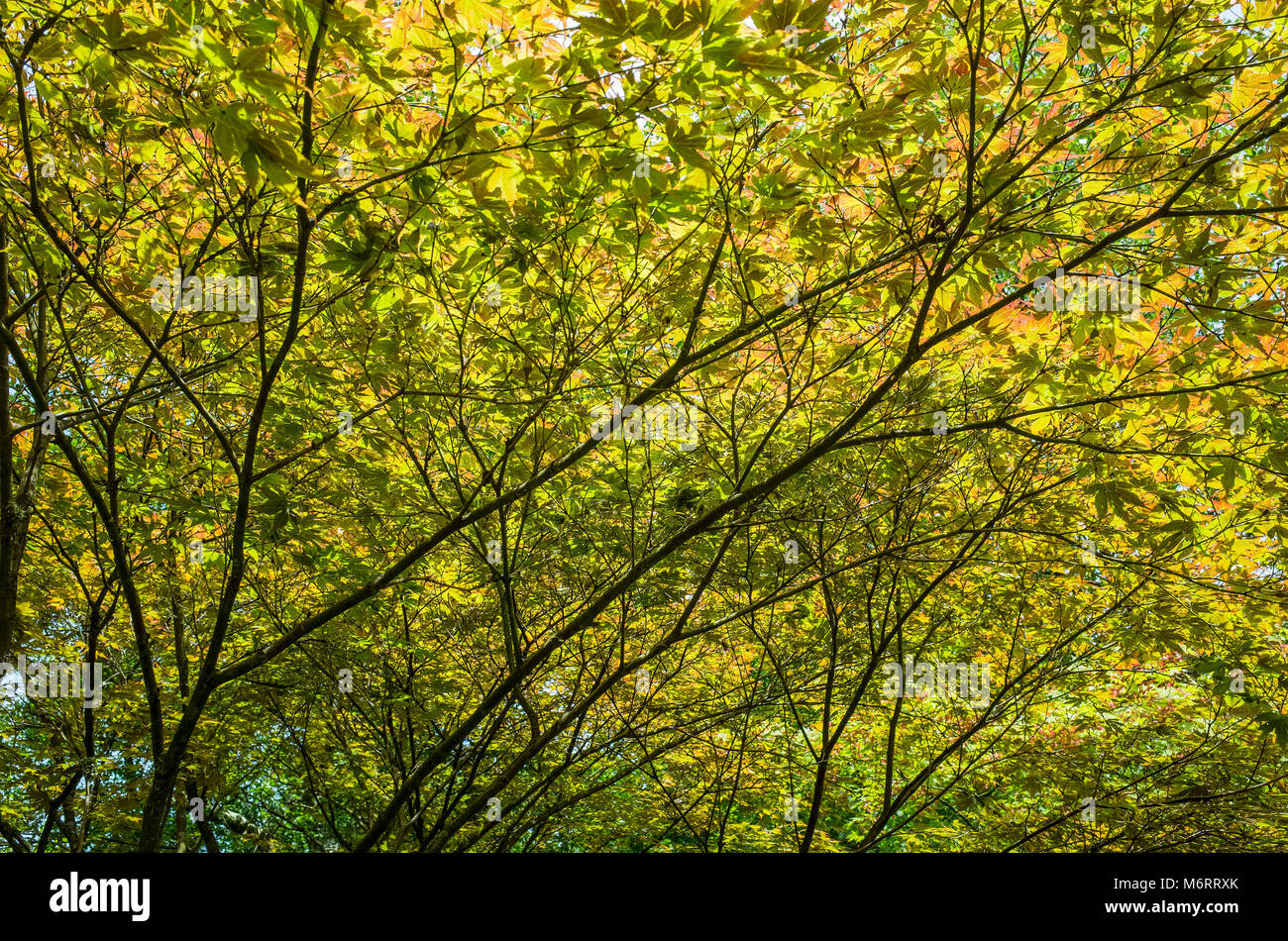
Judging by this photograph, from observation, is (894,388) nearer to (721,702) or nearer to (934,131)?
(934,131)

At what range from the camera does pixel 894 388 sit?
11.6 feet

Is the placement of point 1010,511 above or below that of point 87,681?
above

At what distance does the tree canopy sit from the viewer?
89.6 inches

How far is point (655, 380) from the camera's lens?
3.19m

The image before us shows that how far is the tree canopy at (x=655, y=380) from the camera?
228cm

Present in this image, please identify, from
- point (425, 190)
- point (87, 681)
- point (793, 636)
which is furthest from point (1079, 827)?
point (87, 681)
